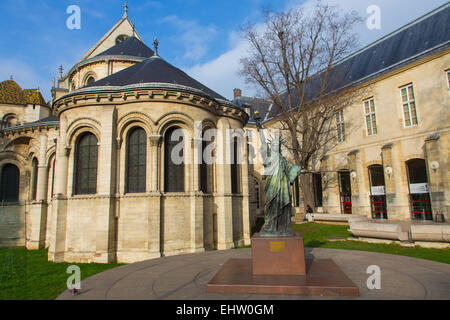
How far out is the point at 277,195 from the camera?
777 centimetres

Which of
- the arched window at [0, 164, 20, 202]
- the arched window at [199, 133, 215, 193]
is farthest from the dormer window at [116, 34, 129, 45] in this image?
the arched window at [199, 133, 215, 193]

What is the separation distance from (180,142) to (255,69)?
41.3 ft

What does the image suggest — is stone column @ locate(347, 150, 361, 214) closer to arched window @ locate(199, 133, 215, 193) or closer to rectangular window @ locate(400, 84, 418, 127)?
rectangular window @ locate(400, 84, 418, 127)

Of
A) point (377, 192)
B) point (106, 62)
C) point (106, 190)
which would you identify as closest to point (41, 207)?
point (106, 190)

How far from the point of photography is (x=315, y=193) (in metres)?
31.6

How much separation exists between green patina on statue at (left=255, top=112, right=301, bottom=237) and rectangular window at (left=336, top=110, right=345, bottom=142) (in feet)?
73.4

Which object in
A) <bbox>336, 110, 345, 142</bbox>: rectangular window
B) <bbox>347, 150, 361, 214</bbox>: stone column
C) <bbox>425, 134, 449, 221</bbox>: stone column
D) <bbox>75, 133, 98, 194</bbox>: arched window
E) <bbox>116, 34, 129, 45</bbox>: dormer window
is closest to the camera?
<bbox>75, 133, 98, 194</bbox>: arched window

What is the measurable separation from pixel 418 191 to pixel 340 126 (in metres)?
9.74

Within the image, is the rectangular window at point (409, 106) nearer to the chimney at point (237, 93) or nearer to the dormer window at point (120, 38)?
the dormer window at point (120, 38)

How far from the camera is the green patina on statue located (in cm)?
750

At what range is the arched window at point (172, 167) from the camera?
1429 centimetres

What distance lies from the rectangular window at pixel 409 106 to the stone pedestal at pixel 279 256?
2055cm

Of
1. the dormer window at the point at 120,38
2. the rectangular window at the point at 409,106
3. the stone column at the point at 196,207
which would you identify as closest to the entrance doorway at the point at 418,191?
the rectangular window at the point at 409,106

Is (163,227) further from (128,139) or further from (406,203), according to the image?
(406,203)
